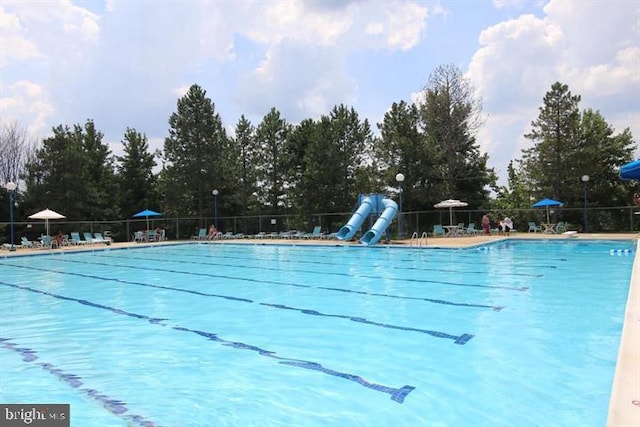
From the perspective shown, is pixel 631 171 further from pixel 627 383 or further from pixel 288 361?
pixel 288 361

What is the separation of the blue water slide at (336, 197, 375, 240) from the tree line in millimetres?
5534

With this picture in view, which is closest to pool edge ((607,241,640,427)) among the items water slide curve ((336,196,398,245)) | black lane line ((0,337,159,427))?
black lane line ((0,337,159,427))

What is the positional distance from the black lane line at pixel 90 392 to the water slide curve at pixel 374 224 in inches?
623

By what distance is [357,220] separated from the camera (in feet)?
73.8

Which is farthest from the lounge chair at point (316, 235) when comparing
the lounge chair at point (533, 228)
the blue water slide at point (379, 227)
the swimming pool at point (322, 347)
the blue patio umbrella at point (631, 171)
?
the blue patio umbrella at point (631, 171)

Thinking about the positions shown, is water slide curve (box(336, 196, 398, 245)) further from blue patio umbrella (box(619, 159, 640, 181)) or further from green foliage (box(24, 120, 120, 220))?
green foliage (box(24, 120, 120, 220))

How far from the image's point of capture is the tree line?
91.9ft

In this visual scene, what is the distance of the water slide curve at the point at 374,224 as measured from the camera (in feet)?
68.9

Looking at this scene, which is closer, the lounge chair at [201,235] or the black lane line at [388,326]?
the black lane line at [388,326]

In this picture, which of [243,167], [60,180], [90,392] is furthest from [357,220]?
[90,392]

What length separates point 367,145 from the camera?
30094 mm

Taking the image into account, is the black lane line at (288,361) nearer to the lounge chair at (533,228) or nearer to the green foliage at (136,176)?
the lounge chair at (533,228)

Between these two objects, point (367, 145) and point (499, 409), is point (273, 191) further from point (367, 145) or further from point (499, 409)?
point (499, 409)

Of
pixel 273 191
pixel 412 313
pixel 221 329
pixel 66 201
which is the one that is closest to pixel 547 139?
pixel 273 191
